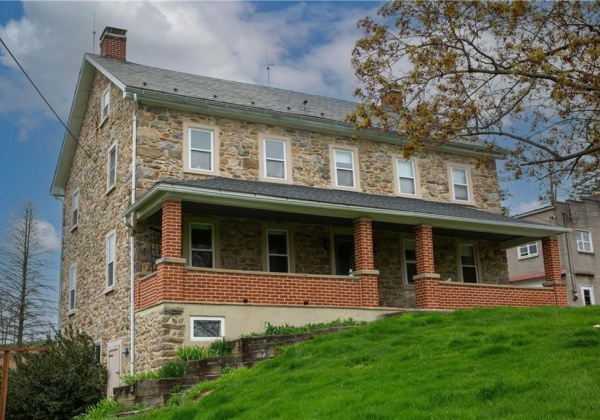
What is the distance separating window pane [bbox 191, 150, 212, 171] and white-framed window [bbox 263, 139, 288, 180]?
1750 millimetres

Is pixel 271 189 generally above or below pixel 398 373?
above

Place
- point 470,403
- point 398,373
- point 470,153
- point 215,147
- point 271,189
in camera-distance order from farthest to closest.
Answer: point 470,153 → point 215,147 → point 271,189 → point 398,373 → point 470,403

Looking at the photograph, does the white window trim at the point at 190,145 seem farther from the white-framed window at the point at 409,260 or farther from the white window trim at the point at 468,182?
the white window trim at the point at 468,182

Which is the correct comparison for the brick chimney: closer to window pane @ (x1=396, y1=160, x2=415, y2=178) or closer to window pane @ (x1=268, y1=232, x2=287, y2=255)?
window pane @ (x1=268, y1=232, x2=287, y2=255)

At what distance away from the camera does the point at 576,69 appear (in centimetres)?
1080

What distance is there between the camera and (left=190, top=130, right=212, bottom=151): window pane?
64.7ft

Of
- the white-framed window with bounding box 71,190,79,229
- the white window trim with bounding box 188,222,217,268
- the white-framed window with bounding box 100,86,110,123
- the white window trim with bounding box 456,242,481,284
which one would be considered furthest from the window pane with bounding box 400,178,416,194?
the white-framed window with bounding box 71,190,79,229

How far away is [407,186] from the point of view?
23125 mm

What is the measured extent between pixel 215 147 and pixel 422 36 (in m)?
9.70

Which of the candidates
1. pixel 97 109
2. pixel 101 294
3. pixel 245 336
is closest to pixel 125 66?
pixel 97 109

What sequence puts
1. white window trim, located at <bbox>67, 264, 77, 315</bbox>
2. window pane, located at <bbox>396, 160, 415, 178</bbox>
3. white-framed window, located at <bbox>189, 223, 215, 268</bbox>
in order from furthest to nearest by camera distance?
white window trim, located at <bbox>67, 264, 77, 315</bbox> < window pane, located at <bbox>396, 160, 415, 178</bbox> < white-framed window, located at <bbox>189, 223, 215, 268</bbox>

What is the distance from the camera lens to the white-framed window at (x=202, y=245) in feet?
61.5

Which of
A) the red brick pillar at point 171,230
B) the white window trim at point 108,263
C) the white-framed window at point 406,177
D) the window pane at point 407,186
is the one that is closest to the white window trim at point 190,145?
the white window trim at point 108,263

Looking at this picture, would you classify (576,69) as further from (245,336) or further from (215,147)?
(215,147)
